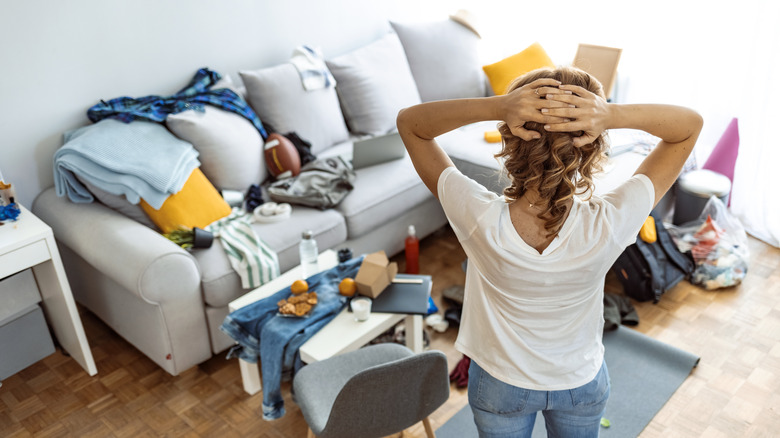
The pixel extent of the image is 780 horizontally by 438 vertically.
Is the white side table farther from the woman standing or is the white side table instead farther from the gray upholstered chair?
the woman standing

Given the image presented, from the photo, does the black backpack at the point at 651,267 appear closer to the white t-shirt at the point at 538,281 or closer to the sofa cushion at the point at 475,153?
the sofa cushion at the point at 475,153

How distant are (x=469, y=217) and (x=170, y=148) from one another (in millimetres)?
1785

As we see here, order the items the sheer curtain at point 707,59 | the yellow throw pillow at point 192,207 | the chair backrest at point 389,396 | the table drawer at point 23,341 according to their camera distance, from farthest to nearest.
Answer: the sheer curtain at point 707,59 < the yellow throw pillow at point 192,207 < the table drawer at point 23,341 < the chair backrest at point 389,396

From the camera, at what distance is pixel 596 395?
133cm

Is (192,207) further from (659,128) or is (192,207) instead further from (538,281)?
(659,128)

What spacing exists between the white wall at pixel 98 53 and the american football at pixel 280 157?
0.52 metres

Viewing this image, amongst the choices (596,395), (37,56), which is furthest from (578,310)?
(37,56)

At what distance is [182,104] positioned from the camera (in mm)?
2803

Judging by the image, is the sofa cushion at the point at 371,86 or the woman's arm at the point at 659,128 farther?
the sofa cushion at the point at 371,86

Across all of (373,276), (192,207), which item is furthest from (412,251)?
(192,207)

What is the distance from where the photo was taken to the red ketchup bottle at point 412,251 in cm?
295

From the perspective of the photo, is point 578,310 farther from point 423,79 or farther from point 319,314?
point 423,79

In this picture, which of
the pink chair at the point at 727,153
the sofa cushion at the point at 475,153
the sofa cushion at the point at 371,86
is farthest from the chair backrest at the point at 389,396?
the pink chair at the point at 727,153

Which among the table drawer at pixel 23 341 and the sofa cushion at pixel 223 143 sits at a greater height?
the sofa cushion at pixel 223 143
